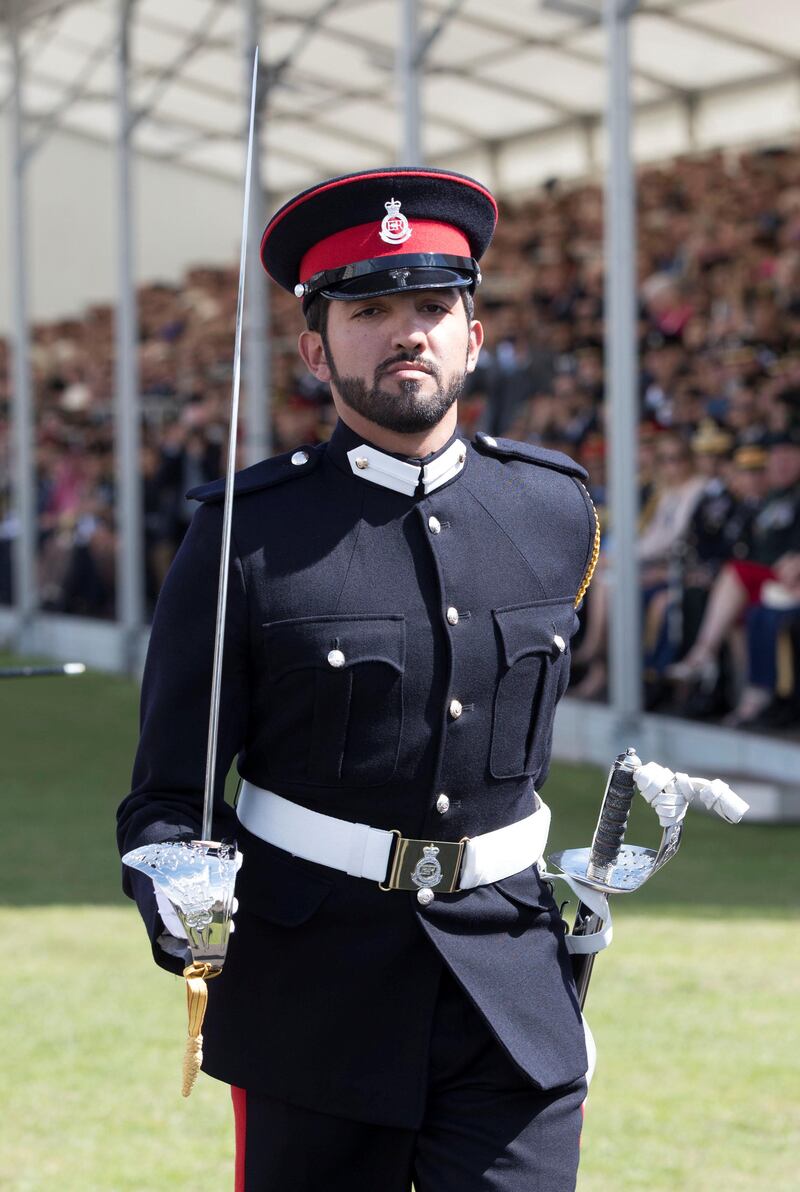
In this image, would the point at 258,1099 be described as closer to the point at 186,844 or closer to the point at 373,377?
the point at 186,844

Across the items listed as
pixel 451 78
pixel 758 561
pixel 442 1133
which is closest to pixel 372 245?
pixel 442 1133

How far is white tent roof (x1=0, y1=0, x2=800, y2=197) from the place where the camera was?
14195 millimetres

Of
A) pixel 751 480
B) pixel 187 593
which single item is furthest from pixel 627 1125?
pixel 751 480

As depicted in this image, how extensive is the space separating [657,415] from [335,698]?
9.21 meters

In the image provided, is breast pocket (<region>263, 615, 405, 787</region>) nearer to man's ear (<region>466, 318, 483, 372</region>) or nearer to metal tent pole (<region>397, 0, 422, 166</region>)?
man's ear (<region>466, 318, 483, 372</region>)

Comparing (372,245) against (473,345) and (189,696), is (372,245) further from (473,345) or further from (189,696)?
(189,696)

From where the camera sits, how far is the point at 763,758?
29.6ft

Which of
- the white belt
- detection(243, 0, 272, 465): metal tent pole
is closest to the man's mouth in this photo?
the white belt

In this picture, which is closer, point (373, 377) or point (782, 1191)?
point (373, 377)

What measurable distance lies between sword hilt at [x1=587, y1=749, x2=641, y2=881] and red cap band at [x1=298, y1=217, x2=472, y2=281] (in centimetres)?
71

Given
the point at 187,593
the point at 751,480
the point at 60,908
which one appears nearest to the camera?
the point at 187,593

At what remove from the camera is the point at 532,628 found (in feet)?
8.62

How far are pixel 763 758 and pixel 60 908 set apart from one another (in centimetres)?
343

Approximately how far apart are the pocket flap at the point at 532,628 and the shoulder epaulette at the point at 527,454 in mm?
243
